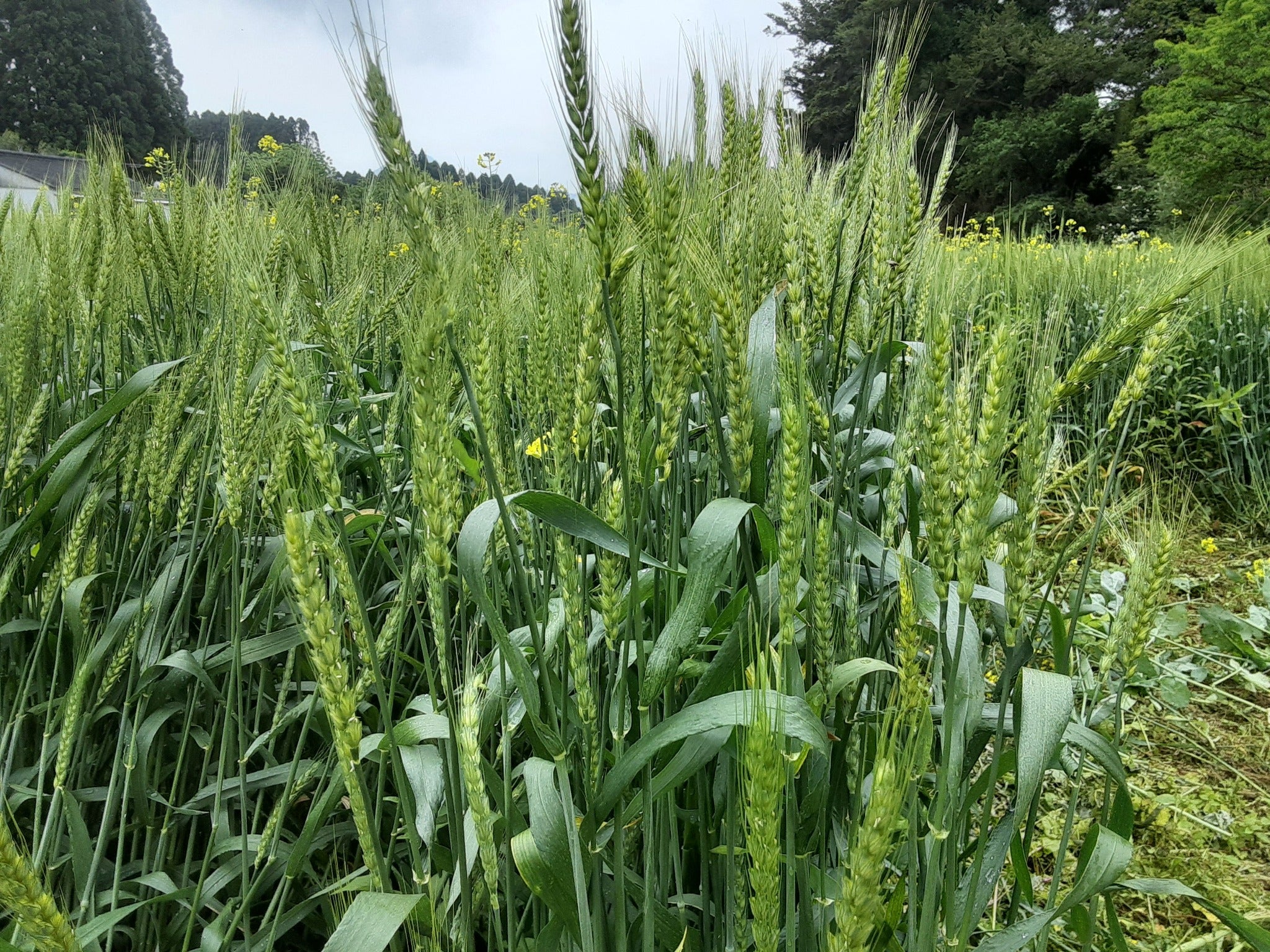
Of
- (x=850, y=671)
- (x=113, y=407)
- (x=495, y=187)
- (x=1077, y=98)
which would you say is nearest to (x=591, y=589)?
(x=850, y=671)

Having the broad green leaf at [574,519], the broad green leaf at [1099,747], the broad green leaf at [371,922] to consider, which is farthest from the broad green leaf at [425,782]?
the broad green leaf at [1099,747]

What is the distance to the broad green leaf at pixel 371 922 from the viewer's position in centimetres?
74

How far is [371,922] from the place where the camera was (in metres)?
0.76

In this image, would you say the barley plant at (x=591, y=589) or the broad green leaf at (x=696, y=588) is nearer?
the barley plant at (x=591, y=589)

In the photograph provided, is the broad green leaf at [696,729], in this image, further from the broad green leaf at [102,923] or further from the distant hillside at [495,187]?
the distant hillside at [495,187]

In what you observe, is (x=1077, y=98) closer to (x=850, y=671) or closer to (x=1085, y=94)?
(x=1085, y=94)

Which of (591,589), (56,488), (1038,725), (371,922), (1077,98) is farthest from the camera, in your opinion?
(1077,98)

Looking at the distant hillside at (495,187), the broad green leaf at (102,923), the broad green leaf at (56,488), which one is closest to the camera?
the broad green leaf at (102,923)

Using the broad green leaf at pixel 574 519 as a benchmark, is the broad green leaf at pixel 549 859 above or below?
below

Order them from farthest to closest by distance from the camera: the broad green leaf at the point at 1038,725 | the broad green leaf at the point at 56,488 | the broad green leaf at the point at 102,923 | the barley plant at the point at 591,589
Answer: the broad green leaf at the point at 56,488 → the broad green leaf at the point at 102,923 → the broad green leaf at the point at 1038,725 → the barley plant at the point at 591,589

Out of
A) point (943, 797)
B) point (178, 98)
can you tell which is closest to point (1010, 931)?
point (943, 797)

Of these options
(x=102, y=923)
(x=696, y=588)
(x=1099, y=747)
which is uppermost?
(x=696, y=588)

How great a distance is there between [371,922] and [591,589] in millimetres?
587

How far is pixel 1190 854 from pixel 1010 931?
1.36 m
